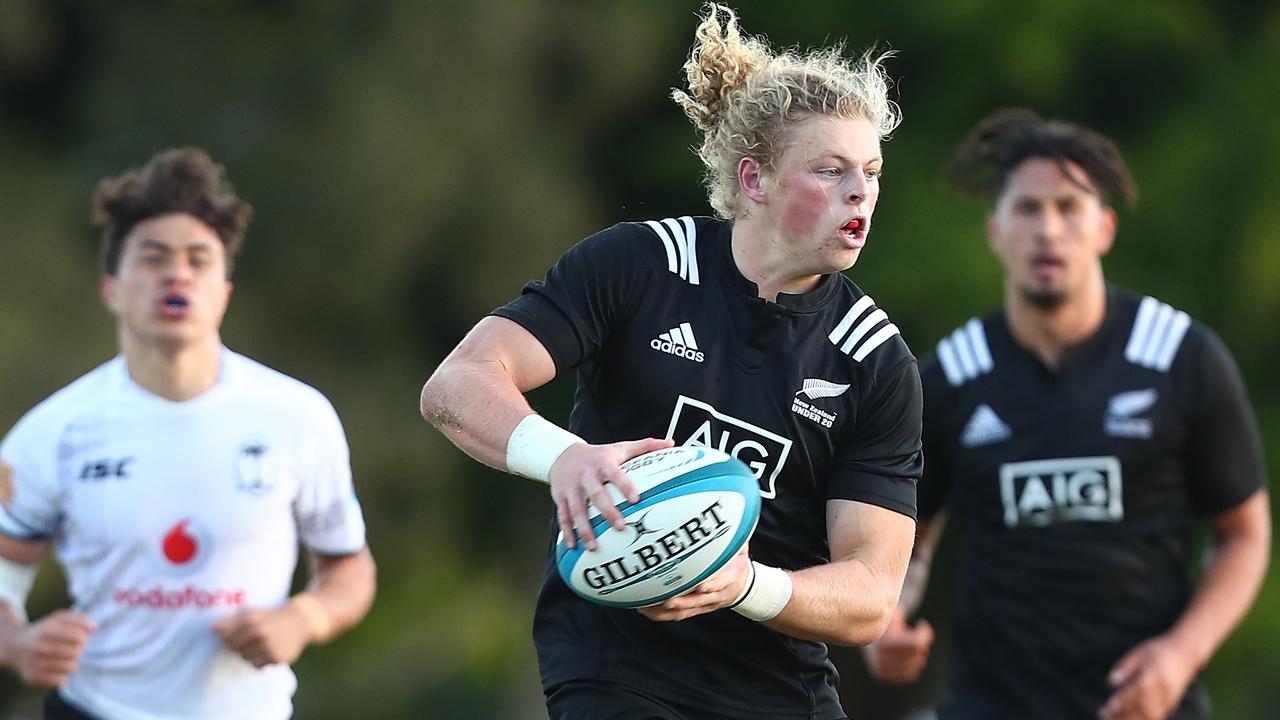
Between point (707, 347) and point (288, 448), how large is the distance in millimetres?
2287

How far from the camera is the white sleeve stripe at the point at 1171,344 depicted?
695cm

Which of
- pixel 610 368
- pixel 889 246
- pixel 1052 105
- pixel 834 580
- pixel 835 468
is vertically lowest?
pixel 834 580

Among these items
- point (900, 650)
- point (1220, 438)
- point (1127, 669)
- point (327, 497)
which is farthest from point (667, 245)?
point (1220, 438)

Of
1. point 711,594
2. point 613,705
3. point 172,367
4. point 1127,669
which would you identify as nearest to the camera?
point 711,594

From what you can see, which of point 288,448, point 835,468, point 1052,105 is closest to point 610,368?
point 835,468

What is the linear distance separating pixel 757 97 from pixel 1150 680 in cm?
293

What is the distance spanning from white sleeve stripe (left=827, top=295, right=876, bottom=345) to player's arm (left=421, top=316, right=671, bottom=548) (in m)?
0.73

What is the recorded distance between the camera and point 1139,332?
706cm

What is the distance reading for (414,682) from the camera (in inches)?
581

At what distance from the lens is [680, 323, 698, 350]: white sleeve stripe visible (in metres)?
4.63

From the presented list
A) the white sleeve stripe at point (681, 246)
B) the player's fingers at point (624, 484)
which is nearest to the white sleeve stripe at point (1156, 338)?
the white sleeve stripe at point (681, 246)

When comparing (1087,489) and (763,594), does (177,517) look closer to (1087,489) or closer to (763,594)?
(763,594)

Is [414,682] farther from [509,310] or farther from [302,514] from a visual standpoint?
[509,310]

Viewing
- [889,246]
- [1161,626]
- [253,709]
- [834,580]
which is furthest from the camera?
[889,246]
